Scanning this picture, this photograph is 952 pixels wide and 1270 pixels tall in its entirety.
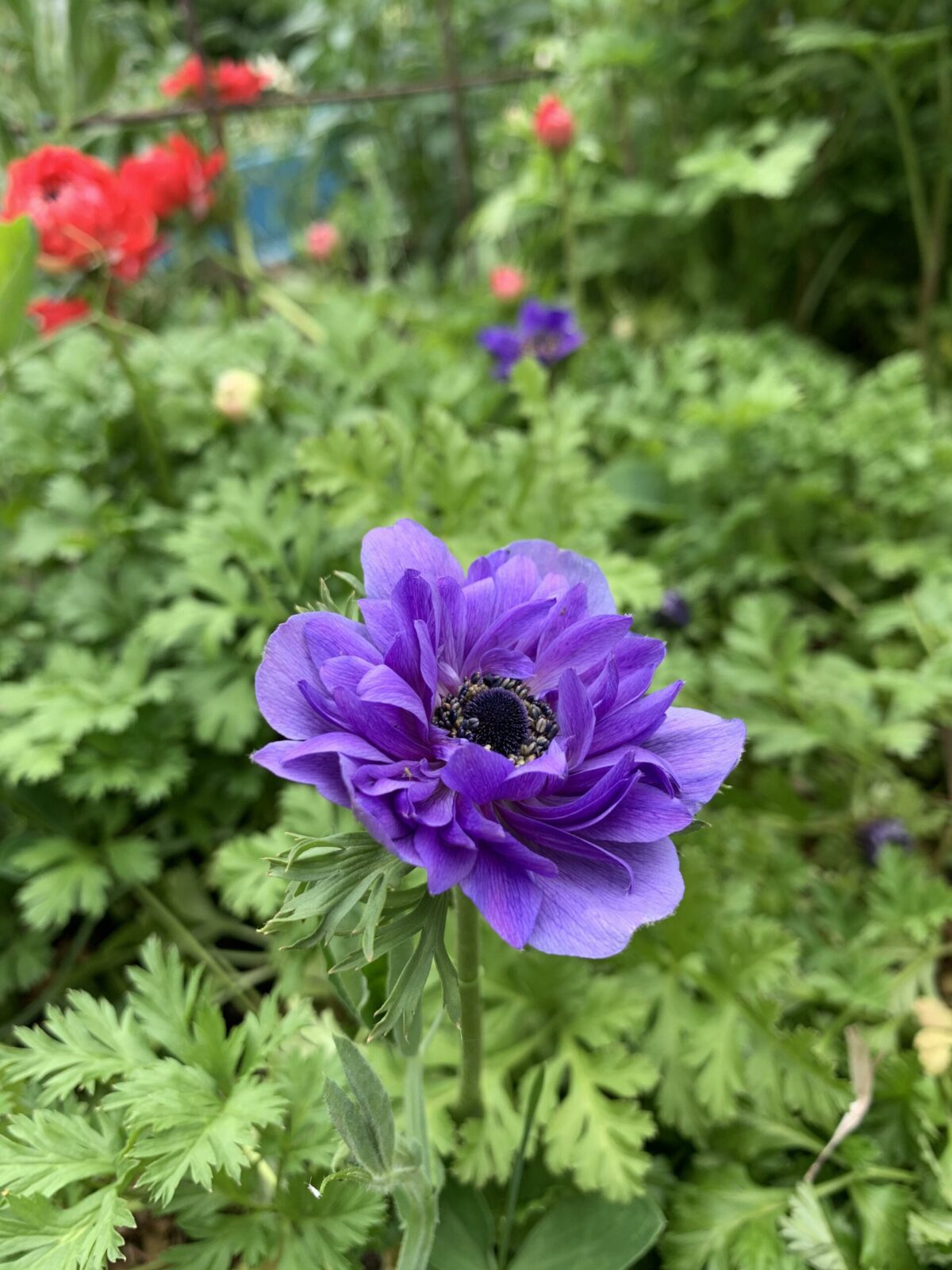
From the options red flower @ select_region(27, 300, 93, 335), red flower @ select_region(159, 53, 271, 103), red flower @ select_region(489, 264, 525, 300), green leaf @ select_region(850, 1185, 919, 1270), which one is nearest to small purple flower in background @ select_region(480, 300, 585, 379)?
red flower @ select_region(489, 264, 525, 300)

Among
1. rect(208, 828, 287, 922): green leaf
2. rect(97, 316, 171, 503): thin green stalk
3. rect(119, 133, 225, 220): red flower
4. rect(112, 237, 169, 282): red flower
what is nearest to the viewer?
rect(208, 828, 287, 922): green leaf

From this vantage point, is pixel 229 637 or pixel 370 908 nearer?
pixel 370 908

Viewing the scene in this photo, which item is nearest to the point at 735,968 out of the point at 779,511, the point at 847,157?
the point at 779,511

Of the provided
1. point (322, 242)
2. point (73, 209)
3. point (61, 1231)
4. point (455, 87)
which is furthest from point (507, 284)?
point (61, 1231)

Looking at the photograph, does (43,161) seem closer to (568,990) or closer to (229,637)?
(229,637)

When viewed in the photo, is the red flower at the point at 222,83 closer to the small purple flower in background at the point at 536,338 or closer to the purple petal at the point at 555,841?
the small purple flower in background at the point at 536,338

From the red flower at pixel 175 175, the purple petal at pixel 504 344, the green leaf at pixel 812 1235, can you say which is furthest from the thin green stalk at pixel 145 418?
the green leaf at pixel 812 1235

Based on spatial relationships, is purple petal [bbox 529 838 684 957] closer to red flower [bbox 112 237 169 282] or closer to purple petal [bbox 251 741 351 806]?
purple petal [bbox 251 741 351 806]
